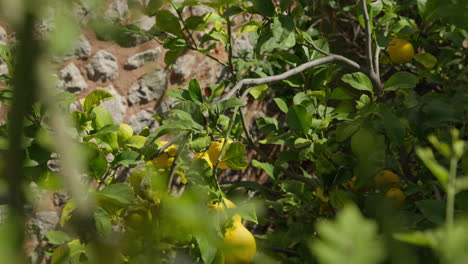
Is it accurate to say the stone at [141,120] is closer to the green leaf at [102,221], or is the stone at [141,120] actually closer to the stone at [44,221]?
the stone at [44,221]

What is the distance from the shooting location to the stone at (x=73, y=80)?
1.55 metres

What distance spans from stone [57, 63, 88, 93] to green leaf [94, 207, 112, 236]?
1.01 meters

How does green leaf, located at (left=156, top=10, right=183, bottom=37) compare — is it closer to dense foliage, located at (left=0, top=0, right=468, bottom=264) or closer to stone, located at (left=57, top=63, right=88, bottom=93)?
dense foliage, located at (left=0, top=0, right=468, bottom=264)

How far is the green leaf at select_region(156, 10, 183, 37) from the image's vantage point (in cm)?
91

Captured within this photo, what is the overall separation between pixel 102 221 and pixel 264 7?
0.48m

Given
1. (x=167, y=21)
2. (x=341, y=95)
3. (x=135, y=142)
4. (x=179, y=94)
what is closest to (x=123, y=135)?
(x=135, y=142)

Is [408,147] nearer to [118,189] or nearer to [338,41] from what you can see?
[118,189]

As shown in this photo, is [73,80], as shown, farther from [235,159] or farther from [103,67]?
[235,159]

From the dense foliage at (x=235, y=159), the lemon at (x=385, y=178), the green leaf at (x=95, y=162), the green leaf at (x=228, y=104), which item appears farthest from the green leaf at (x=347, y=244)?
the lemon at (x=385, y=178)

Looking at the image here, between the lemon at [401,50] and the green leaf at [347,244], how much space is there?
118cm

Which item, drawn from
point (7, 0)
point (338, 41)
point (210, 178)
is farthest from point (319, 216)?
point (7, 0)

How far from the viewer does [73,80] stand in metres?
1.58

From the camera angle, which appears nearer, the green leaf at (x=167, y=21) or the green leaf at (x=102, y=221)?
the green leaf at (x=102, y=221)

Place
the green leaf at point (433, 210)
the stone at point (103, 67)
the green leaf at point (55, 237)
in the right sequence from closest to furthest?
1. the green leaf at point (433, 210)
2. the green leaf at point (55, 237)
3. the stone at point (103, 67)
